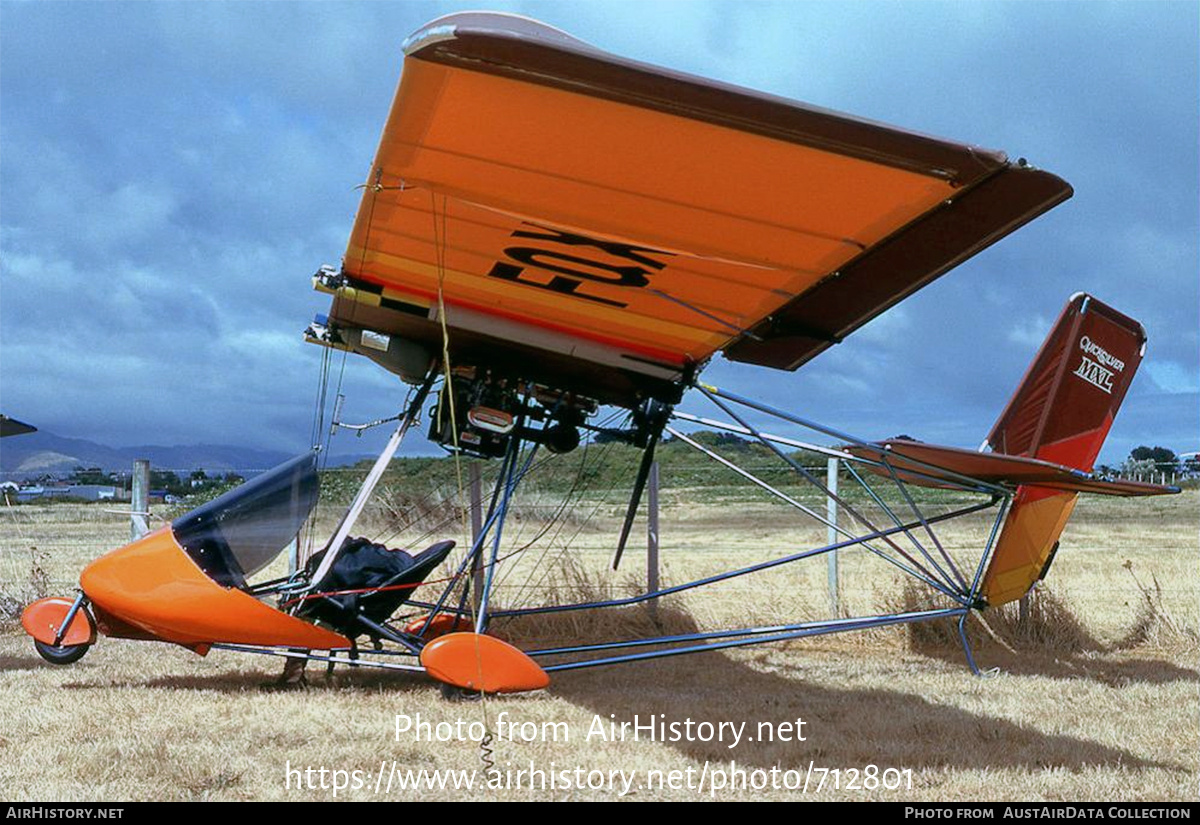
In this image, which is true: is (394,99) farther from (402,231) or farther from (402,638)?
(402,638)

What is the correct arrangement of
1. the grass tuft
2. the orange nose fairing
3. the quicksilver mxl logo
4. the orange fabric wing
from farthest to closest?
the grass tuft
the quicksilver mxl logo
the orange nose fairing
the orange fabric wing

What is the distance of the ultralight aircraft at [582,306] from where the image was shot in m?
3.66

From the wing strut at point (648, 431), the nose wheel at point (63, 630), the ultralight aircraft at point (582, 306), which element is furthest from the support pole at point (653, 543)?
the nose wheel at point (63, 630)

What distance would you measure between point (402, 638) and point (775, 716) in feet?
7.22

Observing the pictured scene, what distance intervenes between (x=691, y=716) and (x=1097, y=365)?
4257 mm

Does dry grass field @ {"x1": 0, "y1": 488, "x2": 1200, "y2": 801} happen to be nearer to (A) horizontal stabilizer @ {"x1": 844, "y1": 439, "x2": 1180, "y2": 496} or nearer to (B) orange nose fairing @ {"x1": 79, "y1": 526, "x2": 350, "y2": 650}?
(B) orange nose fairing @ {"x1": 79, "y1": 526, "x2": 350, "y2": 650}

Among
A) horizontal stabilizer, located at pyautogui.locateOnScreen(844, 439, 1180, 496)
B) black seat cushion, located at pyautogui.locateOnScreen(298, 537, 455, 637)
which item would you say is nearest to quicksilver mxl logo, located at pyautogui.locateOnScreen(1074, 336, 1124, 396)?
horizontal stabilizer, located at pyautogui.locateOnScreen(844, 439, 1180, 496)

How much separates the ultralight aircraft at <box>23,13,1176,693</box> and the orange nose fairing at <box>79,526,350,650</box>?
12mm

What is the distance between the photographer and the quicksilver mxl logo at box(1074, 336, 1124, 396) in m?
7.60

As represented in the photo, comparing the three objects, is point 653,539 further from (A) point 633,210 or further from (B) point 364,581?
(A) point 633,210

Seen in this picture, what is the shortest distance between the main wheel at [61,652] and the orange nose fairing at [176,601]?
0.42 meters

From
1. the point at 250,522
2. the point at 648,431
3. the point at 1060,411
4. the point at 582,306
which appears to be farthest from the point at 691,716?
the point at 1060,411

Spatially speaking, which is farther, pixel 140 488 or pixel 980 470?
pixel 140 488

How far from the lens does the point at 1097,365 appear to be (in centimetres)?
768
